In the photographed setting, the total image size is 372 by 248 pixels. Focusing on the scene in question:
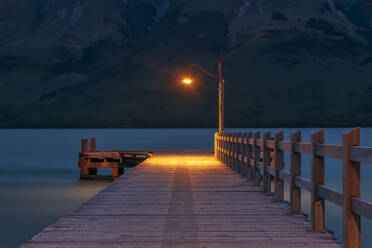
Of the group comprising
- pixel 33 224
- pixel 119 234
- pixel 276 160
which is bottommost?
pixel 33 224

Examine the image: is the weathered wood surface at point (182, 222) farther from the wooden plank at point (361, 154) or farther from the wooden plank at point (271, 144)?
the wooden plank at point (361, 154)

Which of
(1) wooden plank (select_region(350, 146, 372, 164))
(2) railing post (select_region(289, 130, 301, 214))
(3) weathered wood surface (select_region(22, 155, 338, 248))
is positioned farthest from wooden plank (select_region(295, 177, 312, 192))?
(1) wooden plank (select_region(350, 146, 372, 164))

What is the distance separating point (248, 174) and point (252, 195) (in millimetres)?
3277

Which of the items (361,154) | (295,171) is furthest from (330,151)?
(295,171)

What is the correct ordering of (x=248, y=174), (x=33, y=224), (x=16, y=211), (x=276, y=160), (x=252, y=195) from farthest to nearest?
(x=16, y=211), (x=33, y=224), (x=248, y=174), (x=252, y=195), (x=276, y=160)

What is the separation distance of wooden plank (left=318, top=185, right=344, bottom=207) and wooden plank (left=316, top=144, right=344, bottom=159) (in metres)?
0.45

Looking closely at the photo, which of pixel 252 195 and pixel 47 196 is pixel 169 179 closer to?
pixel 252 195

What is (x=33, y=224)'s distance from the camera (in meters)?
19.6

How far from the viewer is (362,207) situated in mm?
5348

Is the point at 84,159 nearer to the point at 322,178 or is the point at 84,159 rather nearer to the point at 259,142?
the point at 259,142

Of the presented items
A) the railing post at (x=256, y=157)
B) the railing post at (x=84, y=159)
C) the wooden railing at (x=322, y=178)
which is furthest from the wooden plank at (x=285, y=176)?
the railing post at (x=84, y=159)

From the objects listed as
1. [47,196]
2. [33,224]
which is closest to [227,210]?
[33,224]

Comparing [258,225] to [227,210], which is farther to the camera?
[227,210]

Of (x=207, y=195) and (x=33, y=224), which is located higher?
(x=207, y=195)
